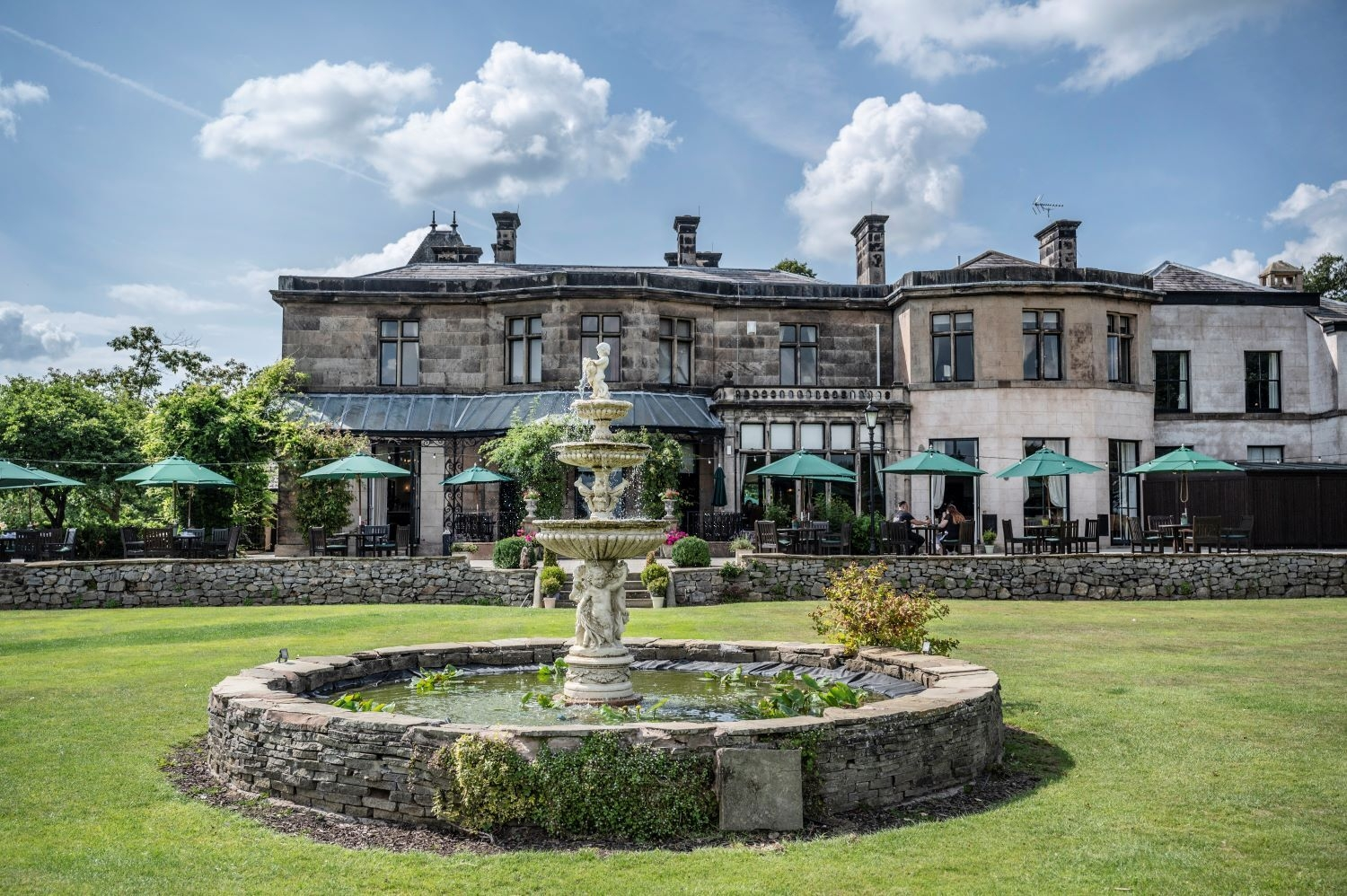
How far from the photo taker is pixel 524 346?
31828 mm

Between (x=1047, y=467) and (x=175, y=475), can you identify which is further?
(x=1047, y=467)

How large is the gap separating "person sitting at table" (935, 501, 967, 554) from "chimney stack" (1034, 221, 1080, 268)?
1065 cm

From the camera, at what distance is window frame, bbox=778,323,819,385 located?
33344mm

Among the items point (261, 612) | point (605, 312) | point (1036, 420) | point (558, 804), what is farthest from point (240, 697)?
point (1036, 420)

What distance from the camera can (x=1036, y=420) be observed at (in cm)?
3070

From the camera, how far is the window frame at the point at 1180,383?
34219 millimetres

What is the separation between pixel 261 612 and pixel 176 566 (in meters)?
3.16

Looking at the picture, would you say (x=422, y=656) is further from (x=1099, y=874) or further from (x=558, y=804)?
(x=1099, y=874)

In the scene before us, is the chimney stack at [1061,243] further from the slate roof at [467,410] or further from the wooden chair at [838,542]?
the wooden chair at [838,542]

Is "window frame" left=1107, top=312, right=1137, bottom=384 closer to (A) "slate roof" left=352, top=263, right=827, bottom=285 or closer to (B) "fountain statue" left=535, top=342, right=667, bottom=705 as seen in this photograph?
(A) "slate roof" left=352, top=263, right=827, bottom=285

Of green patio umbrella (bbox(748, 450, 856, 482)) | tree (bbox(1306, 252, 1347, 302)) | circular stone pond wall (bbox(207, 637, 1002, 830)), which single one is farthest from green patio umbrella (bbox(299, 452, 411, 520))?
tree (bbox(1306, 252, 1347, 302))

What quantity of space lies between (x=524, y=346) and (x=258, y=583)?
11.4 metres

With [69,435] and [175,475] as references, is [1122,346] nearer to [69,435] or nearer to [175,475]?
[175,475]

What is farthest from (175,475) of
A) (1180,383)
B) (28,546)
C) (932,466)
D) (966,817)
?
(1180,383)
